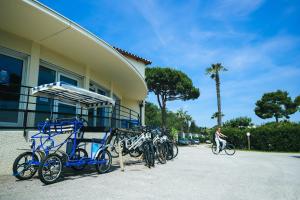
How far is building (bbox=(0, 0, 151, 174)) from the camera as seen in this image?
686cm

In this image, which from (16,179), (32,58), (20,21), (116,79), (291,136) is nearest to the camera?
(16,179)

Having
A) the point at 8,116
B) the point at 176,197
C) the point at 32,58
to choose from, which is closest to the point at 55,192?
the point at 176,197

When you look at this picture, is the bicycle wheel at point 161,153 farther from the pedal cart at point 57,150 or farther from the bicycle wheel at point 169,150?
the pedal cart at point 57,150

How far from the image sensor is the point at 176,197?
4.45m

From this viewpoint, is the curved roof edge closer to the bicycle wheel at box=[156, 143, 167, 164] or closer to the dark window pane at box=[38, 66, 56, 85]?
the dark window pane at box=[38, 66, 56, 85]

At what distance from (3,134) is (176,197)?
4596 mm

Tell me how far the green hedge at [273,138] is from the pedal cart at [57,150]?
2317 centimetres

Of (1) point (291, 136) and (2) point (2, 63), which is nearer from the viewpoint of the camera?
(2) point (2, 63)

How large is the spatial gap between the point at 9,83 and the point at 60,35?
8.08ft

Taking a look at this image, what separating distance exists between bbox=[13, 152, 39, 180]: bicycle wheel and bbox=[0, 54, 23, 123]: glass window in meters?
2.92

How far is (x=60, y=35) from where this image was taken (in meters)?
8.57

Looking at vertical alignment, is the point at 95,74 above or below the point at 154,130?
above

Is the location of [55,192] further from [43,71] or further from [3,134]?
[43,71]

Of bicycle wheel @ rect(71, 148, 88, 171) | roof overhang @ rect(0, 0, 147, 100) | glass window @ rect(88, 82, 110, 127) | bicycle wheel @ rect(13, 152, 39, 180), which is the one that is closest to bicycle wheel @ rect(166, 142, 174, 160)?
glass window @ rect(88, 82, 110, 127)
